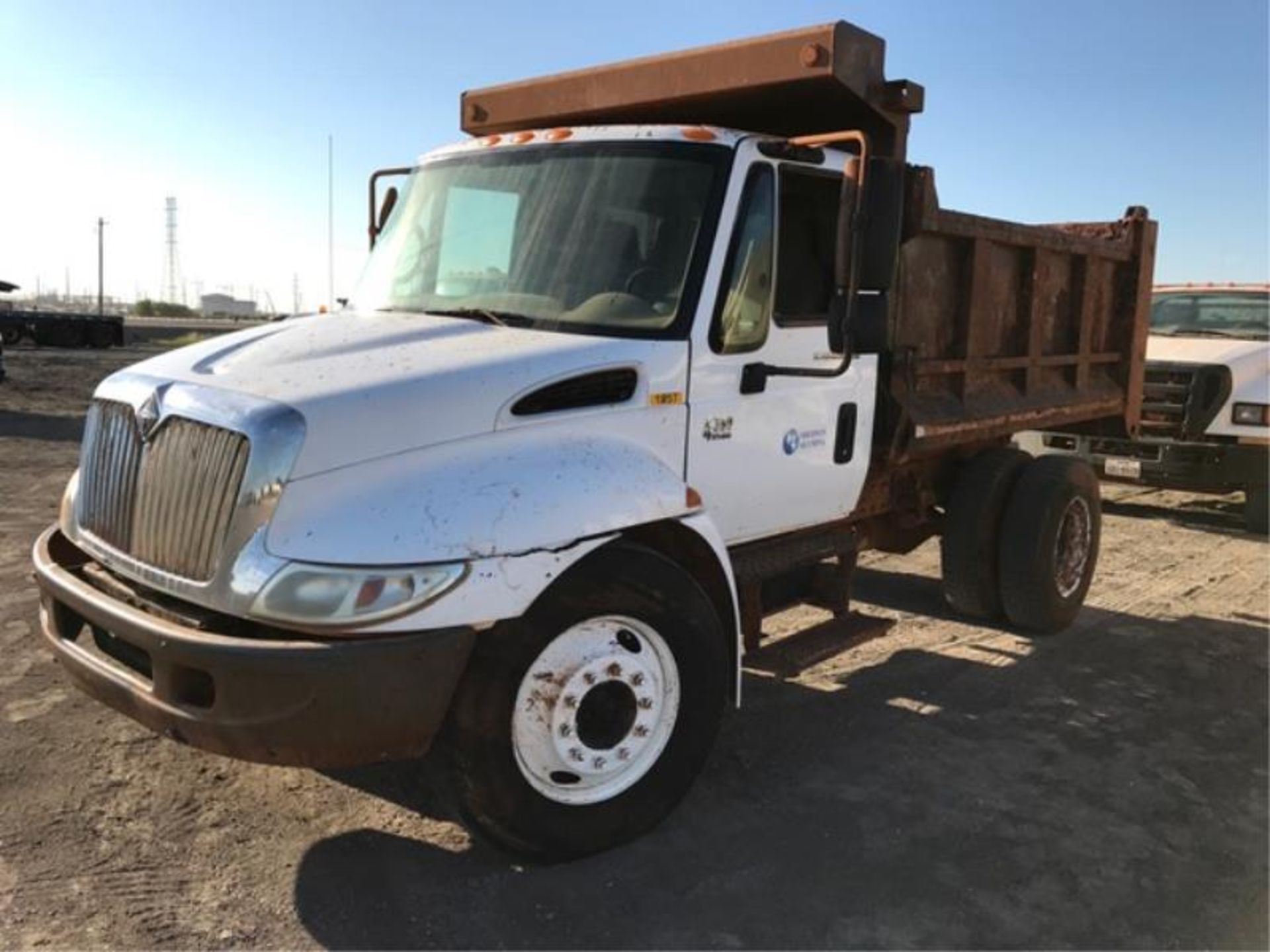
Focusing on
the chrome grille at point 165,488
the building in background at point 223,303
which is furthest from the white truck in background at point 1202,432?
the building in background at point 223,303

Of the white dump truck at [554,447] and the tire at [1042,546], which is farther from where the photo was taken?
the tire at [1042,546]

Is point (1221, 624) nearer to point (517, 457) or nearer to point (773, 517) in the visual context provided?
point (773, 517)

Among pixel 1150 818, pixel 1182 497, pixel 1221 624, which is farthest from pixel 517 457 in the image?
pixel 1182 497

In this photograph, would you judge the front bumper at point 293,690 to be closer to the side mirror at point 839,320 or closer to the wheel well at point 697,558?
the wheel well at point 697,558

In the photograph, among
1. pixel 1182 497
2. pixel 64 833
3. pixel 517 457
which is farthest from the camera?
pixel 1182 497

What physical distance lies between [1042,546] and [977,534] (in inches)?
14.6

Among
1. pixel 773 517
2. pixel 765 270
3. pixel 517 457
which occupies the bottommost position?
pixel 773 517

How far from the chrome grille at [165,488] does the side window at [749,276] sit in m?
1.83

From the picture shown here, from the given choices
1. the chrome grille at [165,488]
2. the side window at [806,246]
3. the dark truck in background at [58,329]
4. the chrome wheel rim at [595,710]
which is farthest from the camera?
the dark truck in background at [58,329]

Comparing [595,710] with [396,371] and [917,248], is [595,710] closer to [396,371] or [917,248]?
[396,371]

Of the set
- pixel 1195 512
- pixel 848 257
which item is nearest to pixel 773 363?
pixel 848 257

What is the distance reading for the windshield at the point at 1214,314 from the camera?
10.7m

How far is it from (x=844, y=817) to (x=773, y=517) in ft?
4.24

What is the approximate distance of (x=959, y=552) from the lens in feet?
20.5
